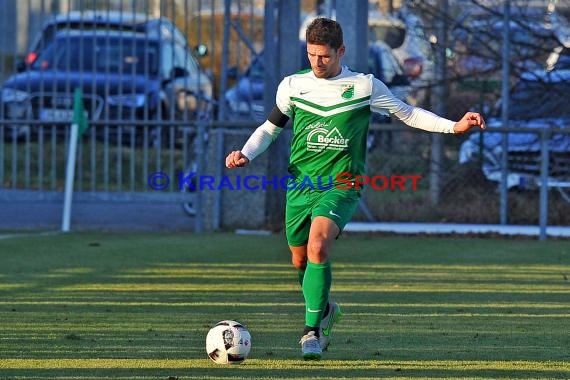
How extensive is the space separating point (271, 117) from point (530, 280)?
3.89 meters

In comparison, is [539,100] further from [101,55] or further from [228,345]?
[228,345]

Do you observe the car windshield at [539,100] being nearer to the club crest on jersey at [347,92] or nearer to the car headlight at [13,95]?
the car headlight at [13,95]

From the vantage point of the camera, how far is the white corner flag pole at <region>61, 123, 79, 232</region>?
1451 cm

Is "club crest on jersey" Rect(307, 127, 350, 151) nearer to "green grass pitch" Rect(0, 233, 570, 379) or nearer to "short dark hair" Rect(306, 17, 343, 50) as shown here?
"short dark hair" Rect(306, 17, 343, 50)

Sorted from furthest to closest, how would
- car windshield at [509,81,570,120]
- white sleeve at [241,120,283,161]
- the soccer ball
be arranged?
1. car windshield at [509,81,570,120]
2. white sleeve at [241,120,283,161]
3. the soccer ball

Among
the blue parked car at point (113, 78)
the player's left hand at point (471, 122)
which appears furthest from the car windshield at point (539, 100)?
the player's left hand at point (471, 122)

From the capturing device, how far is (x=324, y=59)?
6.75 meters

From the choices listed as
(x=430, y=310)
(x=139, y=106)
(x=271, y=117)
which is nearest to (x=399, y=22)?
(x=139, y=106)

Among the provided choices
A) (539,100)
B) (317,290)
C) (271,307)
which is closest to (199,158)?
(539,100)

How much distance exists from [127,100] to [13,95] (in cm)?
131

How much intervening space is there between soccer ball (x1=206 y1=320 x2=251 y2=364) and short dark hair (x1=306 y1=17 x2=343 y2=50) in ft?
5.02

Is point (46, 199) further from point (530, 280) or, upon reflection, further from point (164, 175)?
point (530, 280)

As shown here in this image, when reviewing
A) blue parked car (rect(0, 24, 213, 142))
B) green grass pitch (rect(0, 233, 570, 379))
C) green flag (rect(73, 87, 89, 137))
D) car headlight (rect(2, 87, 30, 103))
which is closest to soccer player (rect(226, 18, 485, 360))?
green grass pitch (rect(0, 233, 570, 379))

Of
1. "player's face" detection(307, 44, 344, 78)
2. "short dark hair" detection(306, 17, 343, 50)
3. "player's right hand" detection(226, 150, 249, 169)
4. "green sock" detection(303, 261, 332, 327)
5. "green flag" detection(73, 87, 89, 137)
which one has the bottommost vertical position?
"green sock" detection(303, 261, 332, 327)
